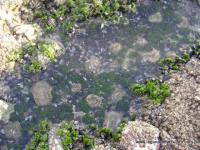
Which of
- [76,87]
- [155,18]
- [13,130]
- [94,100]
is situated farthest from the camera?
[155,18]

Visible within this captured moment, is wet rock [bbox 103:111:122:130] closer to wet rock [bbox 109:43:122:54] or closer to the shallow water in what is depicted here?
the shallow water

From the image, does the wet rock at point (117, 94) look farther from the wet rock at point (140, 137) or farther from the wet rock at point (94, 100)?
the wet rock at point (140, 137)

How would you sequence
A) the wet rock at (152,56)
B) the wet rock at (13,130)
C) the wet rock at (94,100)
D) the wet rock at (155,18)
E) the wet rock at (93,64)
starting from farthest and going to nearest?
the wet rock at (155,18) → the wet rock at (152,56) → the wet rock at (93,64) → the wet rock at (94,100) → the wet rock at (13,130)

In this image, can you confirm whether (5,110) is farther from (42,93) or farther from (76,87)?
(76,87)

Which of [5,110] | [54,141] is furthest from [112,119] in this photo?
[5,110]

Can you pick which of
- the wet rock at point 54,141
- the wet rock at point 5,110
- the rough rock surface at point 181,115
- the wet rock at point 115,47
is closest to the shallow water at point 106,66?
the wet rock at point 115,47

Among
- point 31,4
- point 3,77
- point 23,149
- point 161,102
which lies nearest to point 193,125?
point 161,102
